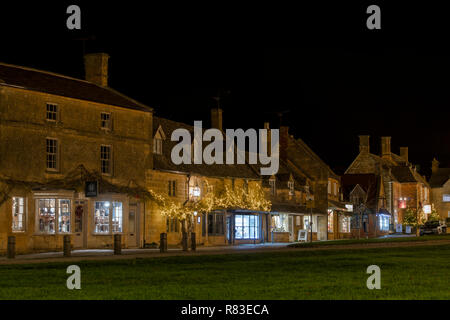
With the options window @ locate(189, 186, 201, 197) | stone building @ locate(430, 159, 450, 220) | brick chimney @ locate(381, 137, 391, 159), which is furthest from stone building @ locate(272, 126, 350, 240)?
stone building @ locate(430, 159, 450, 220)

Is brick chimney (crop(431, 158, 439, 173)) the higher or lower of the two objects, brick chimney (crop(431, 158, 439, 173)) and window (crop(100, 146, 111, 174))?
the higher

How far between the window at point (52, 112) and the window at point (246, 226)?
1899 centimetres

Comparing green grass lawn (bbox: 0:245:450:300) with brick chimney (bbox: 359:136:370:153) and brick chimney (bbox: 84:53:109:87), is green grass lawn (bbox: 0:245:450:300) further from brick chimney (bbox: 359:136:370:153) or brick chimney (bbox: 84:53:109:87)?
brick chimney (bbox: 359:136:370:153)

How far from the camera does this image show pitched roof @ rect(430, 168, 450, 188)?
452 feet

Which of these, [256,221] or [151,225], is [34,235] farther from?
[256,221]

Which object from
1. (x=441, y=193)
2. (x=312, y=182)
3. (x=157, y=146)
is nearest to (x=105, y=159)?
(x=157, y=146)

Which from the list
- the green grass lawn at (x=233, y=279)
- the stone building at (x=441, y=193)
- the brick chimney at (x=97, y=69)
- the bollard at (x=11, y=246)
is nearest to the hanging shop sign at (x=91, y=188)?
the bollard at (x=11, y=246)

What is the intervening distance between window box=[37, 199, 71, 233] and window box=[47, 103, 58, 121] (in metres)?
4.48

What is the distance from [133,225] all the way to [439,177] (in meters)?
100.0

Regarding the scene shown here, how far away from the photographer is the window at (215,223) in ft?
188

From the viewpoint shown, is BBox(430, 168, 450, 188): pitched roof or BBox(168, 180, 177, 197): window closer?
BBox(168, 180, 177, 197): window

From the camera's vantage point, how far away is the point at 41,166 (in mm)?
43938

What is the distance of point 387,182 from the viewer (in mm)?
108625
